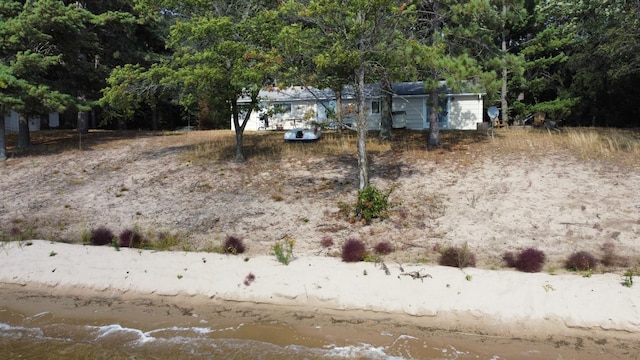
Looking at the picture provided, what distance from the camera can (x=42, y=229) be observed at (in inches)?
490

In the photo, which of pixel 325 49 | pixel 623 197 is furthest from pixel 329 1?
pixel 623 197

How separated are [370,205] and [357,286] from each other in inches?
145

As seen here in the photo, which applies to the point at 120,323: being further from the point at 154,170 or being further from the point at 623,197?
the point at 623,197

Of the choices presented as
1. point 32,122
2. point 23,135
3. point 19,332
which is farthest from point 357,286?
point 32,122

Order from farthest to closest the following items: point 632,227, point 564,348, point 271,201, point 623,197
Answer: point 271,201
point 623,197
point 632,227
point 564,348

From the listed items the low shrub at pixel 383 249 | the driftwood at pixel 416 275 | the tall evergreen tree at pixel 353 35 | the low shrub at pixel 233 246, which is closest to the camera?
the driftwood at pixel 416 275

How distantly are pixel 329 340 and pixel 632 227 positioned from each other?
7909 millimetres

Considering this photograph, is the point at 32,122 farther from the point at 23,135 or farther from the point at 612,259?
the point at 612,259

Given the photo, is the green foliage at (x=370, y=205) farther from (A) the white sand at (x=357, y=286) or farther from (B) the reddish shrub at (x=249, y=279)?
A: (B) the reddish shrub at (x=249, y=279)

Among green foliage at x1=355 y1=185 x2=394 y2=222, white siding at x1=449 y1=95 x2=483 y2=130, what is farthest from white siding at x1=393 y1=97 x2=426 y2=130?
green foliage at x1=355 y1=185 x2=394 y2=222

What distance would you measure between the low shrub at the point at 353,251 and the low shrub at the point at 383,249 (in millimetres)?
370

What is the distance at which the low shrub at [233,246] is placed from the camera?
1038 cm

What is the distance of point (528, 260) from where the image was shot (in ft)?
29.4

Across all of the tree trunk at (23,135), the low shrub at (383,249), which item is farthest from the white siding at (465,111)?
the tree trunk at (23,135)
